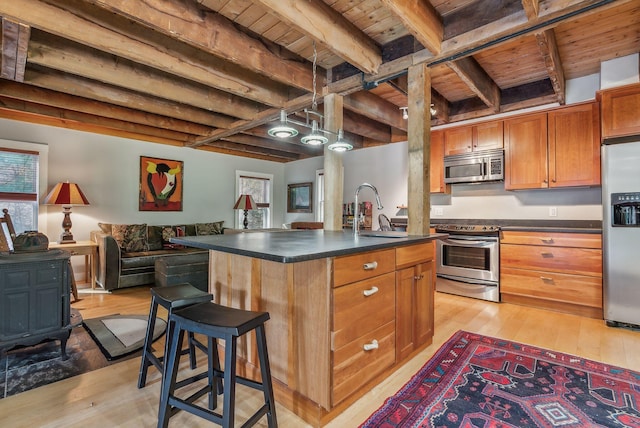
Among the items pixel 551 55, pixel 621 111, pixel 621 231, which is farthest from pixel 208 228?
pixel 621 111

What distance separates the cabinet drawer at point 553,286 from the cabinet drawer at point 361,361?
2380 millimetres

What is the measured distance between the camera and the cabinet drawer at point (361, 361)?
1556 mm

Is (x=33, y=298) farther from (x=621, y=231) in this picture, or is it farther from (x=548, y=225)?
(x=548, y=225)

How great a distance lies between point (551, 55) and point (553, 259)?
81.7 inches

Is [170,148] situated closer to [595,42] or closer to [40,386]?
[40,386]

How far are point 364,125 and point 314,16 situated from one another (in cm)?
282

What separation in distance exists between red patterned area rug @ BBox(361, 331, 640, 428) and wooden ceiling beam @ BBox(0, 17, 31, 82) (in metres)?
3.44

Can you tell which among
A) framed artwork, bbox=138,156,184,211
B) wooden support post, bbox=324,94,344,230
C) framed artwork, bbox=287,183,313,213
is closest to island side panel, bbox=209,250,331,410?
wooden support post, bbox=324,94,344,230

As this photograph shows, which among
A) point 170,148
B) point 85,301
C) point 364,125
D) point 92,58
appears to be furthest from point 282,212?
point 92,58

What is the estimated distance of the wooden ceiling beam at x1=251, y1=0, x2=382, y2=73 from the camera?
1979 millimetres

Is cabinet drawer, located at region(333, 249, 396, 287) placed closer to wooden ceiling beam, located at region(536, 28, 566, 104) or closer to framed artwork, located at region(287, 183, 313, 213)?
wooden ceiling beam, located at region(536, 28, 566, 104)

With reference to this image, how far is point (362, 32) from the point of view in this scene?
2.54 metres

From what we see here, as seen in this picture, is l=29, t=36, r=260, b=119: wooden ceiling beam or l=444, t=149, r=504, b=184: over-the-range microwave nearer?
l=29, t=36, r=260, b=119: wooden ceiling beam

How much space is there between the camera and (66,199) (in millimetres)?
4031
